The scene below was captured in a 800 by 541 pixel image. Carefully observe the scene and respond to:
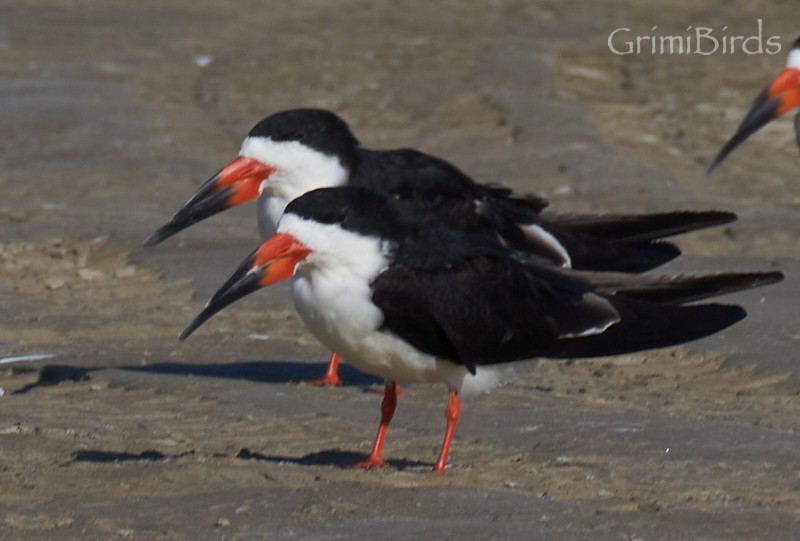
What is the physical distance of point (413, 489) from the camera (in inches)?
181

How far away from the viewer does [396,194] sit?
6148 millimetres

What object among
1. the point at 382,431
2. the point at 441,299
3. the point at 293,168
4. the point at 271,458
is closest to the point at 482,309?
the point at 441,299

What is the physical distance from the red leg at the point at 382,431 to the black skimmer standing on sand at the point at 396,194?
1.11m

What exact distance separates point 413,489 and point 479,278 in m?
0.72

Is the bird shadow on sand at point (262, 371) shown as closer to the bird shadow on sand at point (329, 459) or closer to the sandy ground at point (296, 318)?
the sandy ground at point (296, 318)

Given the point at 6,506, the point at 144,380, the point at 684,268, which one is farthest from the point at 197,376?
the point at 684,268

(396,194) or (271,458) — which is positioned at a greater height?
(396,194)

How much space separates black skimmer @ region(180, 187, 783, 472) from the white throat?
37.3 inches

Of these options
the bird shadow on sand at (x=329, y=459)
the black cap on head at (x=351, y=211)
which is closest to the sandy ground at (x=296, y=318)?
the bird shadow on sand at (x=329, y=459)

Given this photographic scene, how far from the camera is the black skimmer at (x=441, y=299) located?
4762 millimetres

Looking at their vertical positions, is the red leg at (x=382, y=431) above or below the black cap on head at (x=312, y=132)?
below

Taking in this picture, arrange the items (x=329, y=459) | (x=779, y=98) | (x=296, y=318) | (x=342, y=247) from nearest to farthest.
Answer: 1. (x=342, y=247)
2. (x=329, y=459)
3. (x=779, y=98)
4. (x=296, y=318)

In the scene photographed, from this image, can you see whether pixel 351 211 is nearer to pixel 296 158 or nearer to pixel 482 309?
pixel 482 309

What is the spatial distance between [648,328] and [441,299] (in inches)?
29.3
